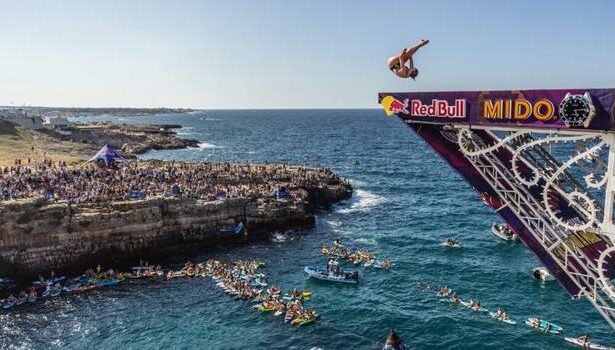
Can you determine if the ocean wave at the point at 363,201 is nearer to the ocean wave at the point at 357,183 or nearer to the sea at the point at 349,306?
the ocean wave at the point at 357,183

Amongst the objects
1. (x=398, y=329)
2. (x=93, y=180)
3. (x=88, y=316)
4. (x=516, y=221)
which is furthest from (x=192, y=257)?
(x=516, y=221)

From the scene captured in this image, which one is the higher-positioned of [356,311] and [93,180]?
[93,180]

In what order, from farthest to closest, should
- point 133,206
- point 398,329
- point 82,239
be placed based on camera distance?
point 133,206 → point 82,239 → point 398,329

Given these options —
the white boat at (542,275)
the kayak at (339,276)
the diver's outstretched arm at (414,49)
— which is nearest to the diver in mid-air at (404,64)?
the diver's outstretched arm at (414,49)

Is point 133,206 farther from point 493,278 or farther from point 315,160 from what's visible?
point 315,160

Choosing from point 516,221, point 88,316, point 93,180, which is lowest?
point 88,316

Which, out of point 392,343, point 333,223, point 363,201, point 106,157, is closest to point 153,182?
point 106,157

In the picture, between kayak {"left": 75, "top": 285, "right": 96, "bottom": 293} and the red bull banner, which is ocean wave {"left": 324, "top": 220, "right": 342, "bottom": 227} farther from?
the red bull banner
